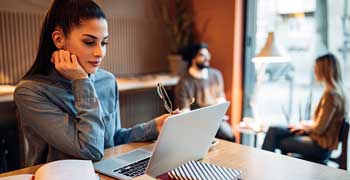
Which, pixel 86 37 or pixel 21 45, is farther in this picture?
pixel 21 45

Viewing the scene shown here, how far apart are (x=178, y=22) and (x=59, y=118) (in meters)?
2.76

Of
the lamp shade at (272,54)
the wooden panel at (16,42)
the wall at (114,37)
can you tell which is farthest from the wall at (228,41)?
the wooden panel at (16,42)

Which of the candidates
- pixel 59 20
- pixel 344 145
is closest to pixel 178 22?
pixel 344 145

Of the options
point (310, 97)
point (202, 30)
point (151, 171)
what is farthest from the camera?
Answer: point (202, 30)

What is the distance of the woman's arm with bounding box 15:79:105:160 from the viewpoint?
1167mm

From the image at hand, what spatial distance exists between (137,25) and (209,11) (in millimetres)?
799

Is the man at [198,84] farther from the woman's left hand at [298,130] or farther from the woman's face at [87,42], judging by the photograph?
the woman's face at [87,42]

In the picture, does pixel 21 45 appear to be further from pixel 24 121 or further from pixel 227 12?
pixel 227 12

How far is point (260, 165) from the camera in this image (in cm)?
120

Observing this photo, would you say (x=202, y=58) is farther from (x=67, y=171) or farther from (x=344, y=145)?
(x=67, y=171)

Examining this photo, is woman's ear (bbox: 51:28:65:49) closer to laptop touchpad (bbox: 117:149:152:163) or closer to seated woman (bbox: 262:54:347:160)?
laptop touchpad (bbox: 117:149:152:163)

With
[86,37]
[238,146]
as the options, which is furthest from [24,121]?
[238,146]

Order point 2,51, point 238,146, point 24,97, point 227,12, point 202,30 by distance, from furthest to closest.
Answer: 1. point 202,30
2. point 227,12
3. point 2,51
4. point 238,146
5. point 24,97

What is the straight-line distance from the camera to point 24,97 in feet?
3.96
